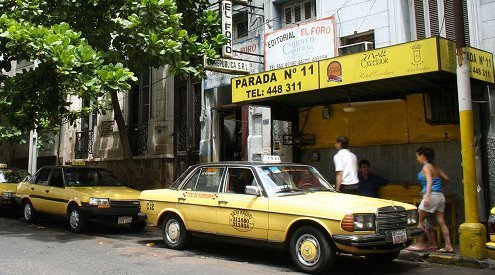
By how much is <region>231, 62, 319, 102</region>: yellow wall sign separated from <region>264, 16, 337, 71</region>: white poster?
80.8 inches

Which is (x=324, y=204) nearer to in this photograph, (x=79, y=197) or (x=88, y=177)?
(x=79, y=197)

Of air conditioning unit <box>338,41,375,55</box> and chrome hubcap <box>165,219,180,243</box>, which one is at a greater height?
air conditioning unit <box>338,41,375,55</box>

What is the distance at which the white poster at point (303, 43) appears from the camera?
11.9 m

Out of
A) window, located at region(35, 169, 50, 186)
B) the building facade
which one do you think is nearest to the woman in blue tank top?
the building facade

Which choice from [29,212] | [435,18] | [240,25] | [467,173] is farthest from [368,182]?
[29,212]

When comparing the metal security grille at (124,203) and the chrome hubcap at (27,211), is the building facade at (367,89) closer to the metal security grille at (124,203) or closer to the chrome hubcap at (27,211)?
the metal security grille at (124,203)

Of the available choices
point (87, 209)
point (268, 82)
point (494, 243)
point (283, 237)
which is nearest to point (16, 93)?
point (87, 209)

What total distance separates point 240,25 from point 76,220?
7.62m

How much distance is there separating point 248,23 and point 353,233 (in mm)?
9417

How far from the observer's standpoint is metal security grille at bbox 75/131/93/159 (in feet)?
68.1

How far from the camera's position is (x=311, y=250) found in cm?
673

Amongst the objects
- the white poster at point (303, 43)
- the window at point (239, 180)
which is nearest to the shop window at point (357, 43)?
the white poster at point (303, 43)

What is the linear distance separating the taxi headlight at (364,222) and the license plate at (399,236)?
0.32 meters

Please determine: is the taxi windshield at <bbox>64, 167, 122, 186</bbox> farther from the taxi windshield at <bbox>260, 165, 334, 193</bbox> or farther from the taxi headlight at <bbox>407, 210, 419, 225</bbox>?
the taxi headlight at <bbox>407, 210, 419, 225</bbox>
